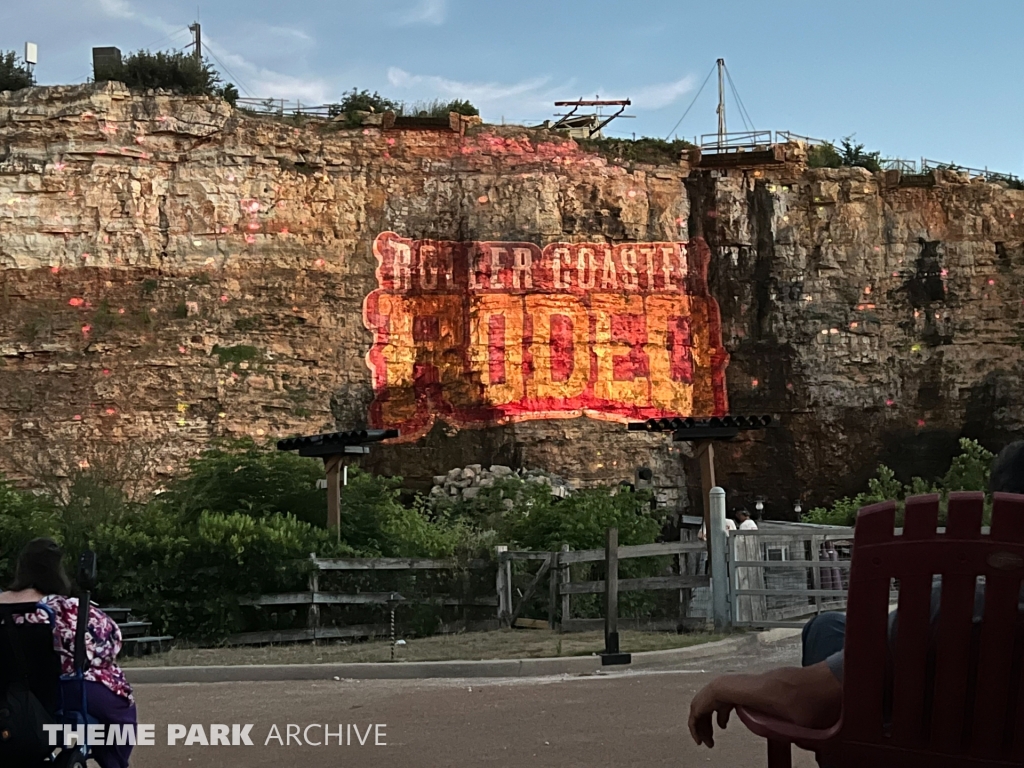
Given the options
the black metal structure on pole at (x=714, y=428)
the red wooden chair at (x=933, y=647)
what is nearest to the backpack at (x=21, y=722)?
the red wooden chair at (x=933, y=647)

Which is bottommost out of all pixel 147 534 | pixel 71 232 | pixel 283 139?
pixel 147 534

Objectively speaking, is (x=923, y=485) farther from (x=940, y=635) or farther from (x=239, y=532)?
(x=940, y=635)

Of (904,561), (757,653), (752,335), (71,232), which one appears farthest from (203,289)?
(904,561)

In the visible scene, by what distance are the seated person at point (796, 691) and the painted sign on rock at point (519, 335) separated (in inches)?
1175

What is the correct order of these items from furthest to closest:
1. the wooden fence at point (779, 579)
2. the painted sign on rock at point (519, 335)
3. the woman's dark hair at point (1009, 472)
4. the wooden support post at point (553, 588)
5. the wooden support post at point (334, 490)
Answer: the painted sign on rock at point (519, 335), the wooden support post at point (334, 490), the wooden support post at point (553, 588), the wooden fence at point (779, 579), the woman's dark hair at point (1009, 472)

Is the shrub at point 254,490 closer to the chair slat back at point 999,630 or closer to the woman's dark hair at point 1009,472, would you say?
the woman's dark hair at point 1009,472

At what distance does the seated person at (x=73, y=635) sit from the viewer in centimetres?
499

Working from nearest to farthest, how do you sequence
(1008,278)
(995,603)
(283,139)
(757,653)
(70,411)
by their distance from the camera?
(995,603) → (757,653) → (70,411) → (283,139) → (1008,278)

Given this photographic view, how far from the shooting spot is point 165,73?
34.0m

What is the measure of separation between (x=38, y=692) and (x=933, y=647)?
3594 millimetres

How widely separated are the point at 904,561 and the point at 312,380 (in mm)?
30165

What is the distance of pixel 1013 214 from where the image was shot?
118 feet

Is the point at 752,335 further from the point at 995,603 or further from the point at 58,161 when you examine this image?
the point at 995,603

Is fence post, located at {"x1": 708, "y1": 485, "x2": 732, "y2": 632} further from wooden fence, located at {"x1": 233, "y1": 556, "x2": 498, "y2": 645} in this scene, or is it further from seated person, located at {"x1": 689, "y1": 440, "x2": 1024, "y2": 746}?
seated person, located at {"x1": 689, "y1": 440, "x2": 1024, "y2": 746}
